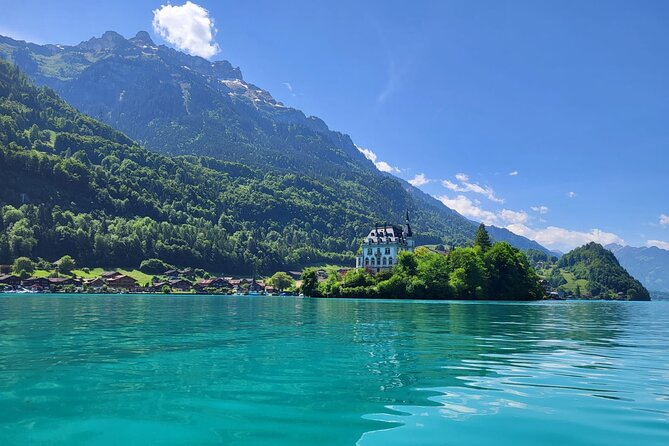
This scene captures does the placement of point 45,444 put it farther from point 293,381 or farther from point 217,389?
point 293,381

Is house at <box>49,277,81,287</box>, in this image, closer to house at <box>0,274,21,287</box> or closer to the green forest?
house at <box>0,274,21,287</box>

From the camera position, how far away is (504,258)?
462 ft

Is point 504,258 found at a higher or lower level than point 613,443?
higher

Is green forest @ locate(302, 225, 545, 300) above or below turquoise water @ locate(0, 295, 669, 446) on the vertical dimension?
above

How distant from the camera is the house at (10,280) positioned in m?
180

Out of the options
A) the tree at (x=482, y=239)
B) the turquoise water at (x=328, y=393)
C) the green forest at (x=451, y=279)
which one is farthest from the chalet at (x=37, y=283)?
the turquoise water at (x=328, y=393)

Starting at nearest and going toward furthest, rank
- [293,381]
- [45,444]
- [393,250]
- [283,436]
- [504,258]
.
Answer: [45,444]
[283,436]
[293,381]
[504,258]
[393,250]

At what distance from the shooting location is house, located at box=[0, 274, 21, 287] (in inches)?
7082

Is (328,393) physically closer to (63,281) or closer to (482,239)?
(482,239)

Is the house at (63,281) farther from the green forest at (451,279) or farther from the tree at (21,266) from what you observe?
the green forest at (451,279)

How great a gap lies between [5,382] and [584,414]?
16588 millimetres

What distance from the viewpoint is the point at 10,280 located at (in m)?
182

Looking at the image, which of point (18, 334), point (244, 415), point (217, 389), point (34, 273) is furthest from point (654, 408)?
point (34, 273)

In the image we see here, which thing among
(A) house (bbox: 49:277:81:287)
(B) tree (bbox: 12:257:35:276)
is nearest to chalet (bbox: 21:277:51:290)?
(A) house (bbox: 49:277:81:287)
